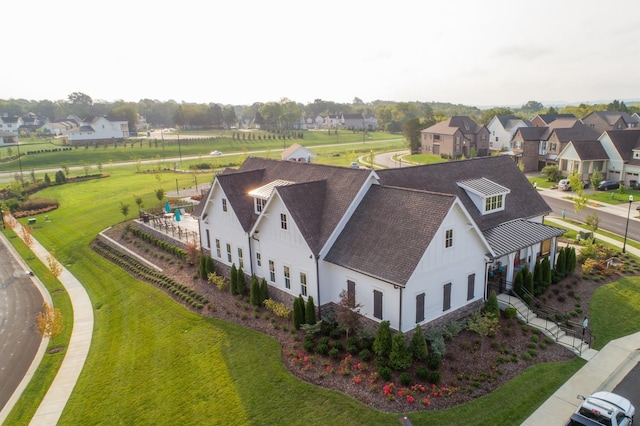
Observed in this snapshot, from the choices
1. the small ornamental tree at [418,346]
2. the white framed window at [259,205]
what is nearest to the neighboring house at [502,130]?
the white framed window at [259,205]

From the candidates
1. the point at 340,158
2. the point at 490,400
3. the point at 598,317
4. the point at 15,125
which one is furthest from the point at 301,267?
the point at 15,125

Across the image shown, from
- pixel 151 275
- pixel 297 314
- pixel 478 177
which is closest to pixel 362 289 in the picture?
pixel 297 314

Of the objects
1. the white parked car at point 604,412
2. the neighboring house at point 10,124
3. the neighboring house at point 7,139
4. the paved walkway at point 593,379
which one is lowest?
the paved walkway at point 593,379

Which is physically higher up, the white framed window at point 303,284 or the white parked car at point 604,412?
the white framed window at point 303,284

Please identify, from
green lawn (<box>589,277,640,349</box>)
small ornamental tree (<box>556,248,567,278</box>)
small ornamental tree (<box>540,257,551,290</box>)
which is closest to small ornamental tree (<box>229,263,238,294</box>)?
small ornamental tree (<box>540,257,551,290</box>)

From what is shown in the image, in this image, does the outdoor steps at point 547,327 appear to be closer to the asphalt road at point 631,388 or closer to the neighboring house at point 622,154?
the asphalt road at point 631,388

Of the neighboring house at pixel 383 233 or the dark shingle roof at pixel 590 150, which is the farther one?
the dark shingle roof at pixel 590 150
